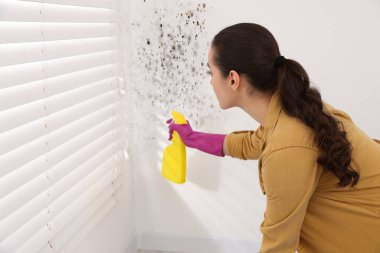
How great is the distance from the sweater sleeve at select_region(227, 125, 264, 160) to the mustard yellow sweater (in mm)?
294

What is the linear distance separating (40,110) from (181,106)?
84 cm

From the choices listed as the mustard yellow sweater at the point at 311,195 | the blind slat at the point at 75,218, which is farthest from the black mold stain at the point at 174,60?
the mustard yellow sweater at the point at 311,195

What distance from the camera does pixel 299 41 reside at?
1678mm

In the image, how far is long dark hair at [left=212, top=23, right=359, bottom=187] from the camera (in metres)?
0.93

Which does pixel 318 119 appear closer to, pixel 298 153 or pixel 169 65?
pixel 298 153

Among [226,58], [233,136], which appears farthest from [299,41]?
[226,58]

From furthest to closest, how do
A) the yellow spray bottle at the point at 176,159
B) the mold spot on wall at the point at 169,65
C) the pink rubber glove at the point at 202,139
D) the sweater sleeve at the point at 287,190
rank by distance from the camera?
the mold spot on wall at the point at 169,65, the yellow spray bottle at the point at 176,159, the pink rubber glove at the point at 202,139, the sweater sleeve at the point at 287,190

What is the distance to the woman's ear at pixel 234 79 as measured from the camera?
1.00 meters

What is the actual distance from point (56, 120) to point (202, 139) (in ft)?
1.80

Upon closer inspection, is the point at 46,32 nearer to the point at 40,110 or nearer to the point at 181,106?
the point at 40,110

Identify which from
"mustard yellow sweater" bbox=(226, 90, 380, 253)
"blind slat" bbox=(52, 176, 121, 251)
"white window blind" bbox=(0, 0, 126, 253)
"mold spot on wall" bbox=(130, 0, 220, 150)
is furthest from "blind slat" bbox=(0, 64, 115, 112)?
"mustard yellow sweater" bbox=(226, 90, 380, 253)

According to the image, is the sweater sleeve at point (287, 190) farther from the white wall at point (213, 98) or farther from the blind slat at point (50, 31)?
the white wall at point (213, 98)

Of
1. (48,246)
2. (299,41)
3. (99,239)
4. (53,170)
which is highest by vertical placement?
(299,41)

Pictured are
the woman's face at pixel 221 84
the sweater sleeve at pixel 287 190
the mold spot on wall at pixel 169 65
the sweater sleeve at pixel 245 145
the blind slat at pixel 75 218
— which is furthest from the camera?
the mold spot on wall at pixel 169 65
